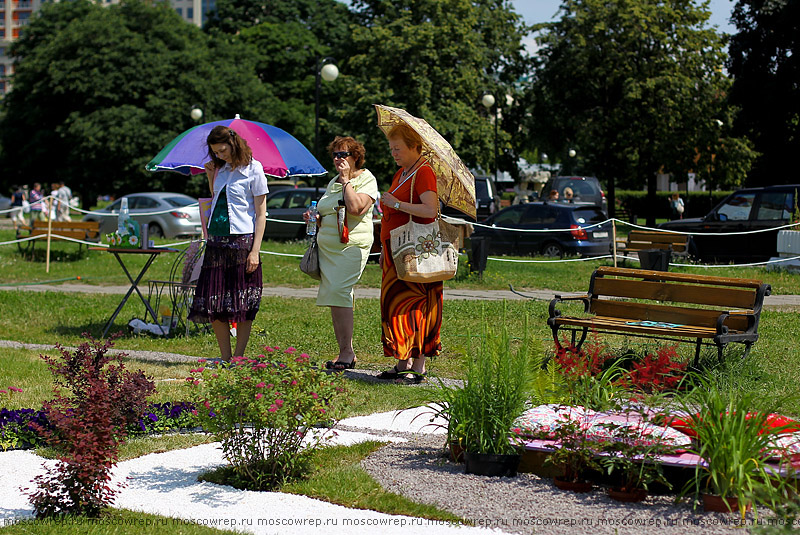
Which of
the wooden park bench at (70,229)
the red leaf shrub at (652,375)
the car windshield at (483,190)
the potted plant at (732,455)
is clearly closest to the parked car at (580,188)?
the car windshield at (483,190)

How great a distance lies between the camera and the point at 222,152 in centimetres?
748

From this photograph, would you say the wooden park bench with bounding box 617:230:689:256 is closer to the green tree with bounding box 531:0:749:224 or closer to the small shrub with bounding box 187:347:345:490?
the small shrub with bounding box 187:347:345:490

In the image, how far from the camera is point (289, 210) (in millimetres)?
25734

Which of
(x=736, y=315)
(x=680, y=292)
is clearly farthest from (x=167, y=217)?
(x=736, y=315)

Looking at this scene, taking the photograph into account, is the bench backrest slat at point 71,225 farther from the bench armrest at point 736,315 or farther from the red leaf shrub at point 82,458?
the red leaf shrub at point 82,458

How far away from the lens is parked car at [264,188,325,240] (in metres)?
24.9

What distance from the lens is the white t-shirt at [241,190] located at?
24.8 ft

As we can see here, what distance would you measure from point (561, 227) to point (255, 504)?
688 inches

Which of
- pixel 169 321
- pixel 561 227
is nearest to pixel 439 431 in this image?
pixel 169 321

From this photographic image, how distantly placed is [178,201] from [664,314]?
2250 cm

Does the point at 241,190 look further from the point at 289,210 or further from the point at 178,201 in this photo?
the point at 178,201

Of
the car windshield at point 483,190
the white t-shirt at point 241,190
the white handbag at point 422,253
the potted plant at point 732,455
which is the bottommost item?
the potted plant at point 732,455

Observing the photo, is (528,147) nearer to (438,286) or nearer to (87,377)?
(438,286)

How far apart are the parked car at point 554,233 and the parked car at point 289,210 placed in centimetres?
515
